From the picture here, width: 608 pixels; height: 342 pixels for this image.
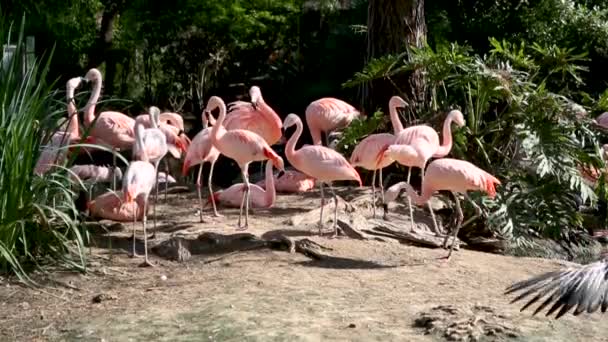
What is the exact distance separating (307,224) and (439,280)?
174 centimetres

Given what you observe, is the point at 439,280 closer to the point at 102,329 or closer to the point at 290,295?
the point at 290,295

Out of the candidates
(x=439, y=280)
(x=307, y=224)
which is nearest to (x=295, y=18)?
(x=307, y=224)

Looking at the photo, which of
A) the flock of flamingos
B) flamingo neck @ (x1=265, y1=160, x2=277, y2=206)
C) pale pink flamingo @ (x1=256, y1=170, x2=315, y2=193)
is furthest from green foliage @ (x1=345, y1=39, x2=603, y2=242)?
flamingo neck @ (x1=265, y1=160, x2=277, y2=206)

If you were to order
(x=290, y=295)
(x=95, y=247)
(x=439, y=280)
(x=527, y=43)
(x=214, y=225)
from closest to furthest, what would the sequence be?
1. (x=290, y=295)
2. (x=439, y=280)
3. (x=95, y=247)
4. (x=214, y=225)
5. (x=527, y=43)

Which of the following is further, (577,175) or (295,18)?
(295,18)

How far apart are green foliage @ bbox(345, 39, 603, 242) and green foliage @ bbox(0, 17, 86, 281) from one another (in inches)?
135

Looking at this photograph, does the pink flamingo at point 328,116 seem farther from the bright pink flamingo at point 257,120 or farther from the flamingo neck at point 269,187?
the flamingo neck at point 269,187

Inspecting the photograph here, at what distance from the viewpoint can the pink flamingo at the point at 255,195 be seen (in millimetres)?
8344

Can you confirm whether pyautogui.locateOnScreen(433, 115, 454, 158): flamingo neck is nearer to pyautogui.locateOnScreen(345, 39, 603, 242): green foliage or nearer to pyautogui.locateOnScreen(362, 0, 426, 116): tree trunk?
pyautogui.locateOnScreen(345, 39, 603, 242): green foliage

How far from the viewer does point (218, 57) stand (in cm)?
1698

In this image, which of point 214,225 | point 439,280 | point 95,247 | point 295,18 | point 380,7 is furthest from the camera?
point 295,18

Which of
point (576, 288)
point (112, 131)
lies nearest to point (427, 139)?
point (112, 131)

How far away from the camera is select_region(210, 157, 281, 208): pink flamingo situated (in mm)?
8344

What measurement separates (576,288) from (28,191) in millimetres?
3344
